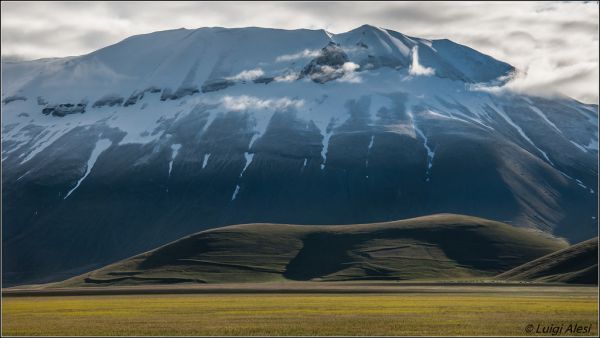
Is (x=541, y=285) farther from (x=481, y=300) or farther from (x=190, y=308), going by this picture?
(x=190, y=308)

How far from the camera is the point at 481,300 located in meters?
117

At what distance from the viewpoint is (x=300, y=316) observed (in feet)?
296

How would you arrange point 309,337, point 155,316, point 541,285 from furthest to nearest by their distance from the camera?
point 541,285 → point 155,316 → point 309,337

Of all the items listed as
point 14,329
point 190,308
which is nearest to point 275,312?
point 190,308

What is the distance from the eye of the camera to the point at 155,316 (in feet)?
301

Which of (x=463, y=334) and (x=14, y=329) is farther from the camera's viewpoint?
(x=14, y=329)

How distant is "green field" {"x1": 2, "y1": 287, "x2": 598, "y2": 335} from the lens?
7606 centimetres

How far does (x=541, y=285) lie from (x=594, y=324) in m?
95.3

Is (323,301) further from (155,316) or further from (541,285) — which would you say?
(541,285)

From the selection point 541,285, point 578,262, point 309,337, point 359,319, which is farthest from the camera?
point 578,262

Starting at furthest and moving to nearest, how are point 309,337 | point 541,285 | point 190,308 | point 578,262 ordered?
point 578,262 < point 541,285 < point 190,308 < point 309,337

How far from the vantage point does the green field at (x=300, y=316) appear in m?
76.1

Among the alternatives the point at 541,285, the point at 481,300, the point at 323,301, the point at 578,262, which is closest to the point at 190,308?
the point at 323,301

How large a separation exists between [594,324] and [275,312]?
97.9ft
